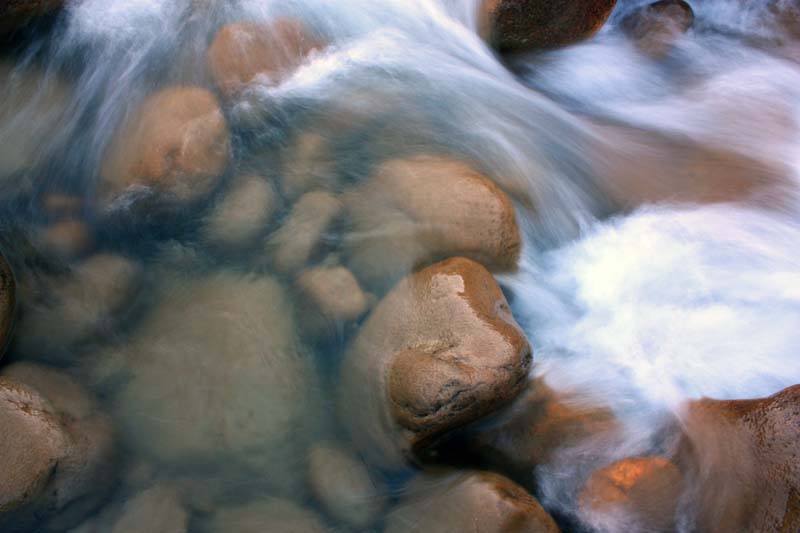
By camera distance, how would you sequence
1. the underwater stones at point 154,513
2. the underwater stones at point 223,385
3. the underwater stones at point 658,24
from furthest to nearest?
1. the underwater stones at point 658,24
2. the underwater stones at point 223,385
3. the underwater stones at point 154,513

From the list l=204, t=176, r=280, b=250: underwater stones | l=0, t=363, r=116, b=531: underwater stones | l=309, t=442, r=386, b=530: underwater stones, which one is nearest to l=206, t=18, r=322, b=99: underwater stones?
l=204, t=176, r=280, b=250: underwater stones

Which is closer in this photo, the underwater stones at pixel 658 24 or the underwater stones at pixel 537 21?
the underwater stones at pixel 537 21

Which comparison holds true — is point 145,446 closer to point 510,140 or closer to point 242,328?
point 242,328

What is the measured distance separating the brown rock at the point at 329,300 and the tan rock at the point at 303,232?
134 mm

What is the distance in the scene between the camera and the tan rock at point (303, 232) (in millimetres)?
3516

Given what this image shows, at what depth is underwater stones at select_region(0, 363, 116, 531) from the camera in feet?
8.87

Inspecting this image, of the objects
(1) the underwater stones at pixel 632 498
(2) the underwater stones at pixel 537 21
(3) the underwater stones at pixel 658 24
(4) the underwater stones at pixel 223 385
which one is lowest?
(1) the underwater stones at pixel 632 498

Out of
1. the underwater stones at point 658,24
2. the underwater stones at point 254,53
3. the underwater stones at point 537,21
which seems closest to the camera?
the underwater stones at point 254,53

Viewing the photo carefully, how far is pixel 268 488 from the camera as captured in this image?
3021mm

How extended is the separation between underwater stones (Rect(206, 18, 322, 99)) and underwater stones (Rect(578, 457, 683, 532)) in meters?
2.87

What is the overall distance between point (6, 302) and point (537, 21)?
11.8 feet

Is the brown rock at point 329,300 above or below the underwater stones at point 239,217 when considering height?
below

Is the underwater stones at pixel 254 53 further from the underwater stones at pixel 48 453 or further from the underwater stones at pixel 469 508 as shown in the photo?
the underwater stones at pixel 469 508

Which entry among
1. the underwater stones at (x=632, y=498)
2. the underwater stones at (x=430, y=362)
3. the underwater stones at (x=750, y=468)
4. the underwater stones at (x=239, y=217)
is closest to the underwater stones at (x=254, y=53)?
the underwater stones at (x=239, y=217)
